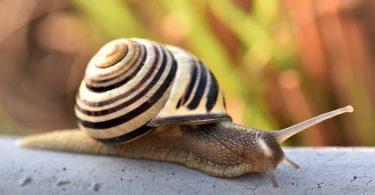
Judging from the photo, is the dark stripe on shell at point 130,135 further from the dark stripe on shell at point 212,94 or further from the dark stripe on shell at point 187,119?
the dark stripe on shell at point 212,94

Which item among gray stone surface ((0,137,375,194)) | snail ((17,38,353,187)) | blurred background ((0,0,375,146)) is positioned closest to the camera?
gray stone surface ((0,137,375,194))

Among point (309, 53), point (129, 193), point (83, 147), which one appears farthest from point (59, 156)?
point (309, 53)

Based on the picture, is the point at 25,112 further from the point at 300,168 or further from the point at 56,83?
the point at 300,168

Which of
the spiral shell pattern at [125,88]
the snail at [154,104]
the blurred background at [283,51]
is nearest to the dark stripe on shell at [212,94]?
the snail at [154,104]

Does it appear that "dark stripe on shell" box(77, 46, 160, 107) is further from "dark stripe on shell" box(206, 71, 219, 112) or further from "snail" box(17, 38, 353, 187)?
"dark stripe on shell" box(206, 71, 219, 112)

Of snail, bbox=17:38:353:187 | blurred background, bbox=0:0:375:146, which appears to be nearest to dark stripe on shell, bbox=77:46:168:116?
snail, bbox=17:38:353:187
